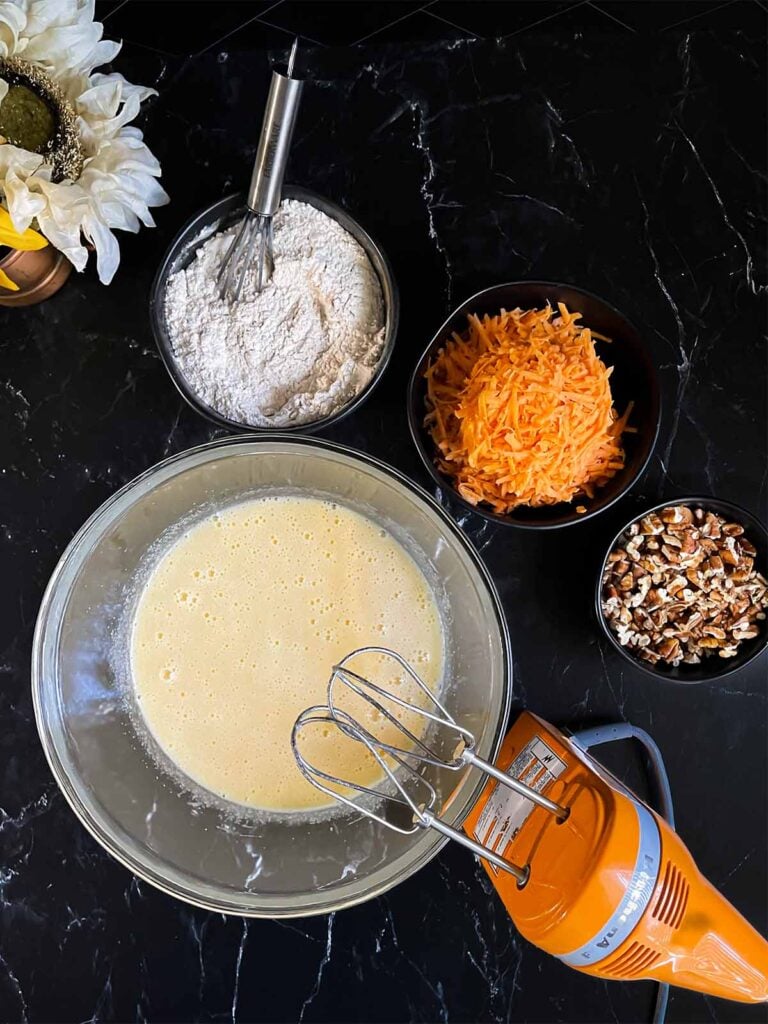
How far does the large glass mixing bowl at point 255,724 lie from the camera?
45.5 inches

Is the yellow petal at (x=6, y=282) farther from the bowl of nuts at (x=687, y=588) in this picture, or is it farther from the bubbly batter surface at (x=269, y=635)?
the bowl of nuts at (x=687, y=588)

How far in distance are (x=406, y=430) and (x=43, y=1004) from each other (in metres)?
0.98

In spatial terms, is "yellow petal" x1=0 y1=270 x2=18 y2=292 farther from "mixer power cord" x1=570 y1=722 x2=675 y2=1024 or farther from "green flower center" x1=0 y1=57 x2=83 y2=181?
"mixer power cord" x1=570 y1=722 x2=675 y2=1024

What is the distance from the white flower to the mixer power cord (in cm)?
91

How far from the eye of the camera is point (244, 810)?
4.15 ft

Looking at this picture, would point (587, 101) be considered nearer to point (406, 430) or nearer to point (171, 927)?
point (406, 430)

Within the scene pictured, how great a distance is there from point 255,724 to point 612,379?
0.69 m

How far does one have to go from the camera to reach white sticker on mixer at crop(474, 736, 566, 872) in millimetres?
1114

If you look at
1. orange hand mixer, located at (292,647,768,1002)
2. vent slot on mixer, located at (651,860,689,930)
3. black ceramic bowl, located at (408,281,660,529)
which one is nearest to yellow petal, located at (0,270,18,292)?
black ceramic bowl, located at (408,281,660,529)

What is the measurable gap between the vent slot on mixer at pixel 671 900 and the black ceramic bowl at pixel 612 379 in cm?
44

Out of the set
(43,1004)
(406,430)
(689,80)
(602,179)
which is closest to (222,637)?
(406,430)

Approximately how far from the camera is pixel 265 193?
3.73ft

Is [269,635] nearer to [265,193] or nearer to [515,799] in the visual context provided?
[515,799]

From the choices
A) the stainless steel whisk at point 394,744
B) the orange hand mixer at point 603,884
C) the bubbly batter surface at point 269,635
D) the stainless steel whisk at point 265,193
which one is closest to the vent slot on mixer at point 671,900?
the orange hand mixer at point 603,884
